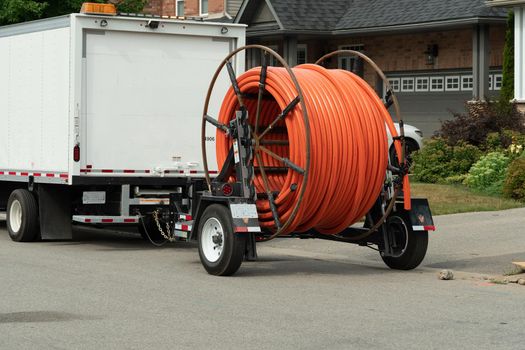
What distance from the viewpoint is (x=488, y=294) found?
12.3 metres

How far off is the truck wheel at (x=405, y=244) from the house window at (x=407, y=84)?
2163cm

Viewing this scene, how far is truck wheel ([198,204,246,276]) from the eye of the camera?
13492 millimetres

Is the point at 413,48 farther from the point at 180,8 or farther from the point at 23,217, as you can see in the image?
the point at 23,217

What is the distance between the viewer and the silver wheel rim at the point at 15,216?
17.8m

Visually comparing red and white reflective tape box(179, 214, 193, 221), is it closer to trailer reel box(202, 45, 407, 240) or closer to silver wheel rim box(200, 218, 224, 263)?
trailer reel box(202, 45, 407, 240)

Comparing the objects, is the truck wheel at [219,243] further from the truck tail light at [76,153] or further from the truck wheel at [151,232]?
the truck wheel at [151,232]

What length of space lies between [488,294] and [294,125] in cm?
294

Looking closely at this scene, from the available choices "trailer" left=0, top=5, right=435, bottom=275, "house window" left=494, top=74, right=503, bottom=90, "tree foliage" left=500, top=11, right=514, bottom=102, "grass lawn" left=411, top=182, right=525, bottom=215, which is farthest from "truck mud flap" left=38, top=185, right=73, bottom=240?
"house window" left=494, top=74, right=503, bottom=90

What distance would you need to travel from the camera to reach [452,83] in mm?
34438

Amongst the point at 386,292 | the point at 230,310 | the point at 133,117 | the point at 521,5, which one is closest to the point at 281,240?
the point at 133,117

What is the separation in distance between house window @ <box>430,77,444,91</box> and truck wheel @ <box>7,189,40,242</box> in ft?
62.8

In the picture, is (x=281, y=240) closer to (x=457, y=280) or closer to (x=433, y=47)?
(x=457, y=280)

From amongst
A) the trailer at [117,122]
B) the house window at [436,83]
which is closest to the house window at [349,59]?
the house window at [436,83]

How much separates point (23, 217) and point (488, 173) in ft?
32.9
